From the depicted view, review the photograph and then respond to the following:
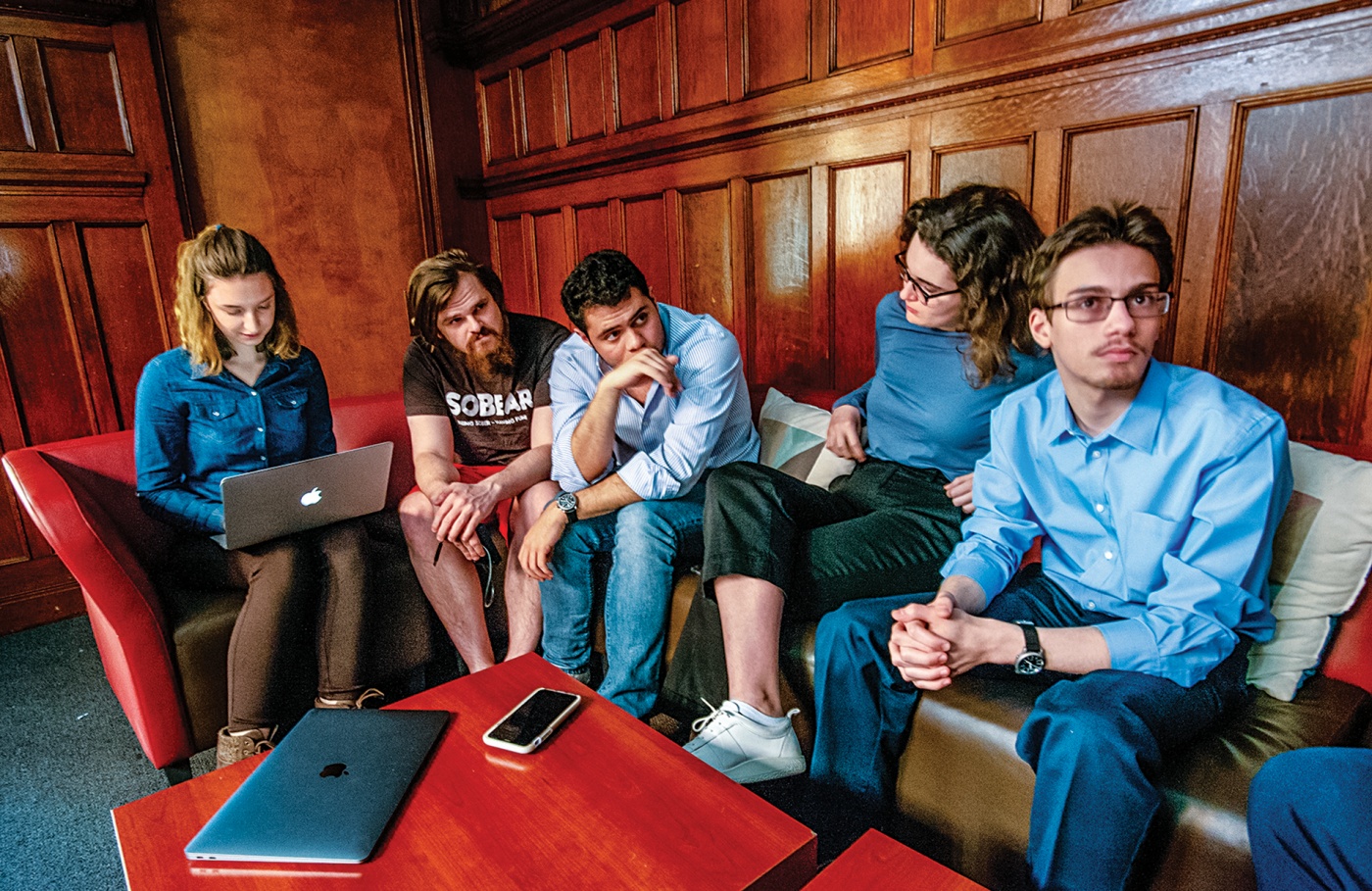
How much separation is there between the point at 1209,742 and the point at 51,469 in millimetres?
2337

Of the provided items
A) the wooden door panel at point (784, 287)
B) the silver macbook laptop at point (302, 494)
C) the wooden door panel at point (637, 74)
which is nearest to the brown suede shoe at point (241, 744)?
the silver macbook laptop at point (302, 494)

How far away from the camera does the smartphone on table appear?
1.11 meters

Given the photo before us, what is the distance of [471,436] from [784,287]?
44.0 inches

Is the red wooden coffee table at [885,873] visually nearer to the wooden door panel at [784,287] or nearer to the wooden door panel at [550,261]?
the wooden door panel at [784,287]

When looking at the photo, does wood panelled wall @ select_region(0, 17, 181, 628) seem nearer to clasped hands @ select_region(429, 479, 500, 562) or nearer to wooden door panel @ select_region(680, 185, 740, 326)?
clasped hands @ select_region(429, 479, 500, 562)

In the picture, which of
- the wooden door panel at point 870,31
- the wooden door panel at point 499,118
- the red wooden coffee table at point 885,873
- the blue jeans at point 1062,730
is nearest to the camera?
the red wooden coffee table at point 885,873

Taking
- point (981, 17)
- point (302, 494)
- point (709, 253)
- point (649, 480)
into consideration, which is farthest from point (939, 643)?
point (709, 253)

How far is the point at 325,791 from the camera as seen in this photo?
101 cm

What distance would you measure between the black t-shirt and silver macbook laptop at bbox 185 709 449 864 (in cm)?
109

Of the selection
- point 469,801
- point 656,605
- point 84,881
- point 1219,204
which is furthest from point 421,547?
point 1219,204

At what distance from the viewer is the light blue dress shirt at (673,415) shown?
178 centimetres

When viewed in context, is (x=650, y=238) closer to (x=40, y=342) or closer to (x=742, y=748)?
(x=742, y=748)

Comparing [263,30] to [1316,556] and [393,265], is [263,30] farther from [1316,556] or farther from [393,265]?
[1316,556]

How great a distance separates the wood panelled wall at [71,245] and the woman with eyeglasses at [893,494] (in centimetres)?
259
